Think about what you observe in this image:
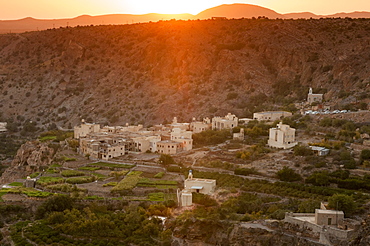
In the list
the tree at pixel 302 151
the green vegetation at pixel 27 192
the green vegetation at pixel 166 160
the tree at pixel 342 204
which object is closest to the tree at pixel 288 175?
the tree at pixel 302 151

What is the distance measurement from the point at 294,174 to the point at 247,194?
364cm

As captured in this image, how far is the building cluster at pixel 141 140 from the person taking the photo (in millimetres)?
38281

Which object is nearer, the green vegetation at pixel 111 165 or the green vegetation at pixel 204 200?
the green vegetation at pixel 204 200

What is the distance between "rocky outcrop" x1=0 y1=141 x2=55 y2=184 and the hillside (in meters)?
14.1

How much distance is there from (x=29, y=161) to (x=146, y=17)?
306 feet

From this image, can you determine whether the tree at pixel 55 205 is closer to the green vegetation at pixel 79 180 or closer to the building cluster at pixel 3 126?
the green vegetation at pixel 79 180

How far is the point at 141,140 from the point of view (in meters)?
39.3

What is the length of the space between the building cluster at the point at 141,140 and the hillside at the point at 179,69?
7784 millimetres

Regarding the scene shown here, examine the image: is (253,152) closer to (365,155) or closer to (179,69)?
(365,155)

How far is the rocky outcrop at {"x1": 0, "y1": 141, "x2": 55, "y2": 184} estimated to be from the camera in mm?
38656

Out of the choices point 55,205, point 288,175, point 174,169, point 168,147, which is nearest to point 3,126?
point 168,147

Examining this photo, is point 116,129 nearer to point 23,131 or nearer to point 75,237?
point 23,131

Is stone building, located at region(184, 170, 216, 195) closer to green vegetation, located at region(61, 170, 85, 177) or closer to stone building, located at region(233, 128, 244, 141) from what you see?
Result: green vegetation, located at region(61, 170, 85, 177)

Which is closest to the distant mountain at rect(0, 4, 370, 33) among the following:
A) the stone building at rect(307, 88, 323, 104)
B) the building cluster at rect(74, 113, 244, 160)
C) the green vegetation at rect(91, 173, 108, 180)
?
the stone building at rect(307, 88, 323, 104)
